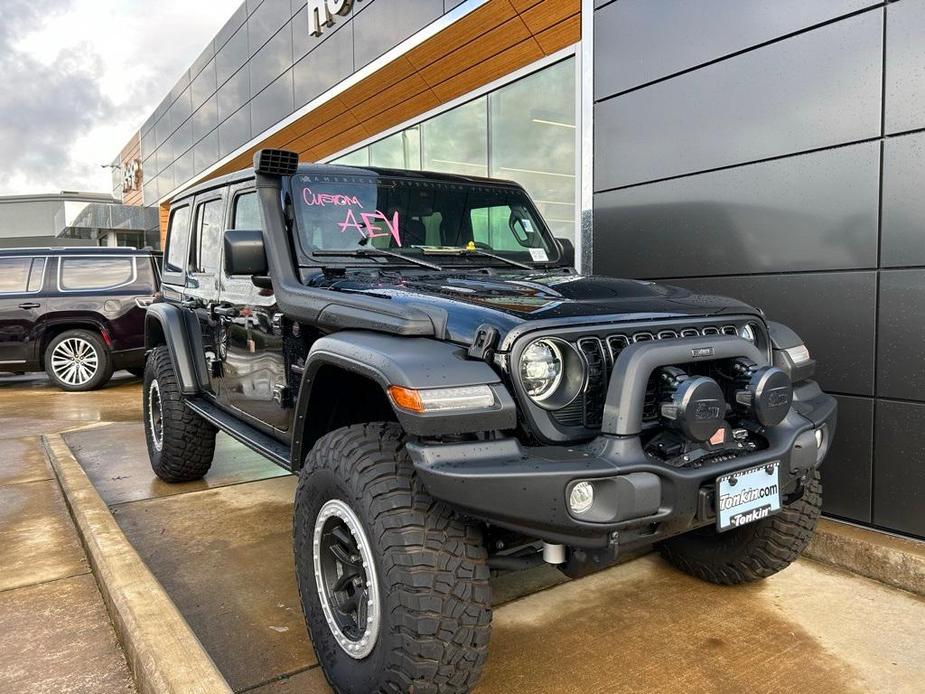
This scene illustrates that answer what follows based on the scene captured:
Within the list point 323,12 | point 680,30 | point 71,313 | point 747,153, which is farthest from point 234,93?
point 747,153

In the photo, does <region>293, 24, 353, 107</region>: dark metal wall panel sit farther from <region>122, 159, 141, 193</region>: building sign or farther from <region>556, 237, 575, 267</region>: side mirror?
<region>122, 159, 141, 193</region>: building sign

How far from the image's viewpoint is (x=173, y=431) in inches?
175

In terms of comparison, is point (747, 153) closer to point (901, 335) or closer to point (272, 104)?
point (901, 335)

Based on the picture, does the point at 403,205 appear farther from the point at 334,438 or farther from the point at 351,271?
the point at 334,438

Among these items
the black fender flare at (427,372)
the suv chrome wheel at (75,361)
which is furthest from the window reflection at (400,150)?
the black fender flare at (427,372)

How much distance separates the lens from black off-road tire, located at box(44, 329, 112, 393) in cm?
959

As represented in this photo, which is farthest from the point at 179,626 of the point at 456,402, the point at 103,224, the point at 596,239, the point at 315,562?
the point at 103,224

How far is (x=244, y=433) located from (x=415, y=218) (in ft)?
4.64

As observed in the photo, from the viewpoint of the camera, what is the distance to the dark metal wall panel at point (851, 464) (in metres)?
3.59

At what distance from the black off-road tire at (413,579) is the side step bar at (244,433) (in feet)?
2.97

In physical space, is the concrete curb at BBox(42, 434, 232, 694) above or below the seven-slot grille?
below

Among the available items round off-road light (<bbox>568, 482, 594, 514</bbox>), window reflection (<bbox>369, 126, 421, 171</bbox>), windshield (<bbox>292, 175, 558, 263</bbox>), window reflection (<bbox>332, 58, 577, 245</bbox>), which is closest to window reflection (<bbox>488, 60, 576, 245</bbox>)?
window reflection (<bbox>332, 58, 577, 245</bbox>)

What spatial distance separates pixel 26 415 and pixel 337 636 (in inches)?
280

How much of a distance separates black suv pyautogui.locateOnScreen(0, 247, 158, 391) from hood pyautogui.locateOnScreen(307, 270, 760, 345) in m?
7.82
